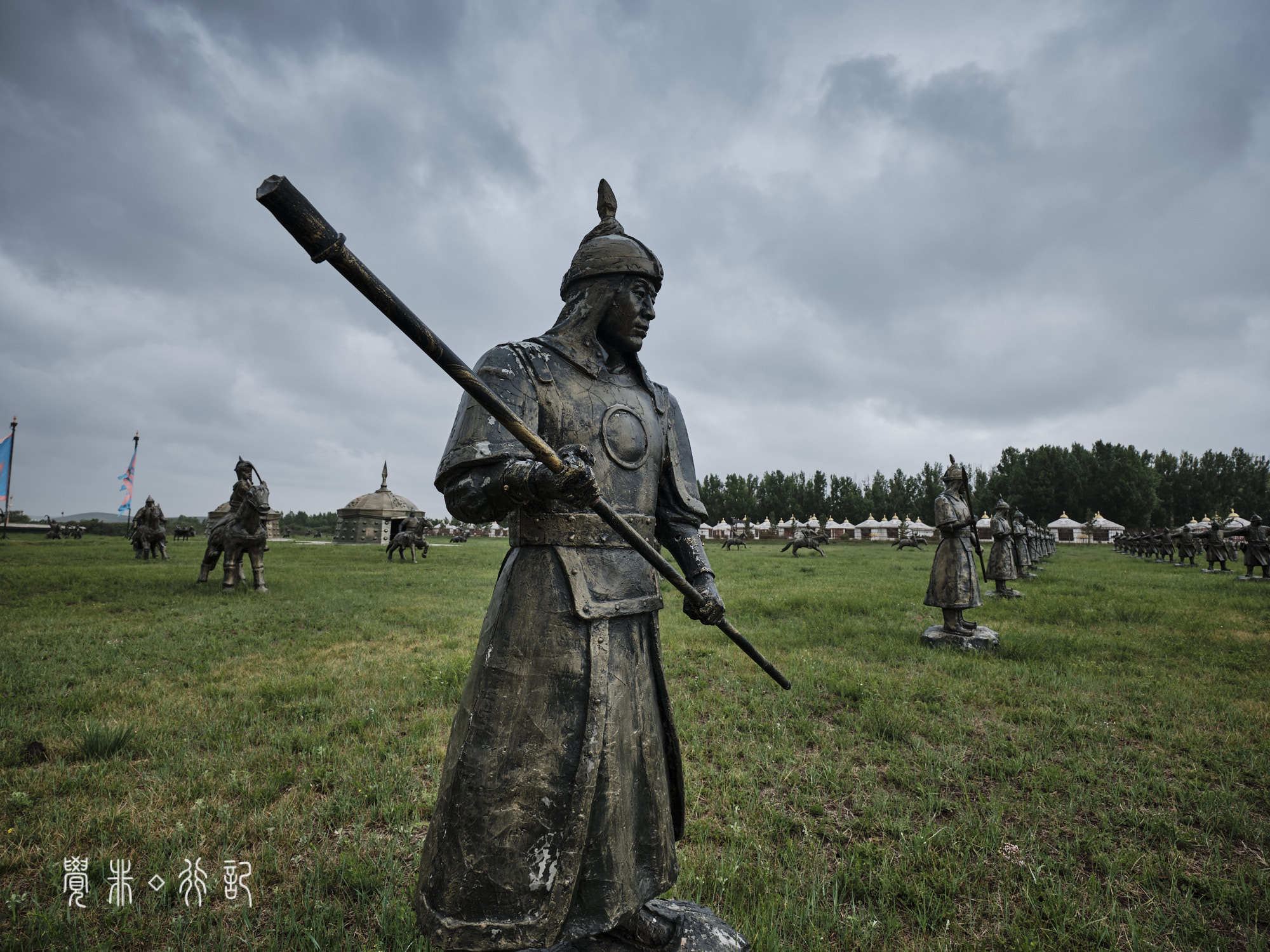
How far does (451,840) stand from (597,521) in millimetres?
1116

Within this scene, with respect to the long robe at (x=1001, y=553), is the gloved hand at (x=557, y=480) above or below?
above

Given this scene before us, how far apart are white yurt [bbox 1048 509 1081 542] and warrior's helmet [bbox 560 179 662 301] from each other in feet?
199

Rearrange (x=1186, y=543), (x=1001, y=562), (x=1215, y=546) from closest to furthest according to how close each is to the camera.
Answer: (x=1001, y=562)
(x=1215, y=546)
(x=1186, y=543)

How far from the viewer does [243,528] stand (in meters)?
12.7

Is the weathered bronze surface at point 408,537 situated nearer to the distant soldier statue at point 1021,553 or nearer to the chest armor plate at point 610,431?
the distant soldier statue at point 1021,553

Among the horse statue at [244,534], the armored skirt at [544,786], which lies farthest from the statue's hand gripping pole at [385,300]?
the horse statue at [244,534]

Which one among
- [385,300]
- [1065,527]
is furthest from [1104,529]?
[385,300]

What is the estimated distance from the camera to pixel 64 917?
262 centimetres

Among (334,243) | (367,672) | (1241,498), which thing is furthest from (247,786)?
(1241,498)

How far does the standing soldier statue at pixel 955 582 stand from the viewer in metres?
8.09

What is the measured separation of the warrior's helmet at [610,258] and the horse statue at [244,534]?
1288 centimetres

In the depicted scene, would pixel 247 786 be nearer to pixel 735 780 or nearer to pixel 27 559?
pixel 735 780

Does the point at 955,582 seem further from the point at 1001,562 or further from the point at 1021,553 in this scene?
the point at 1021,553

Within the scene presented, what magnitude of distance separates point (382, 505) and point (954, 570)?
3671cm
